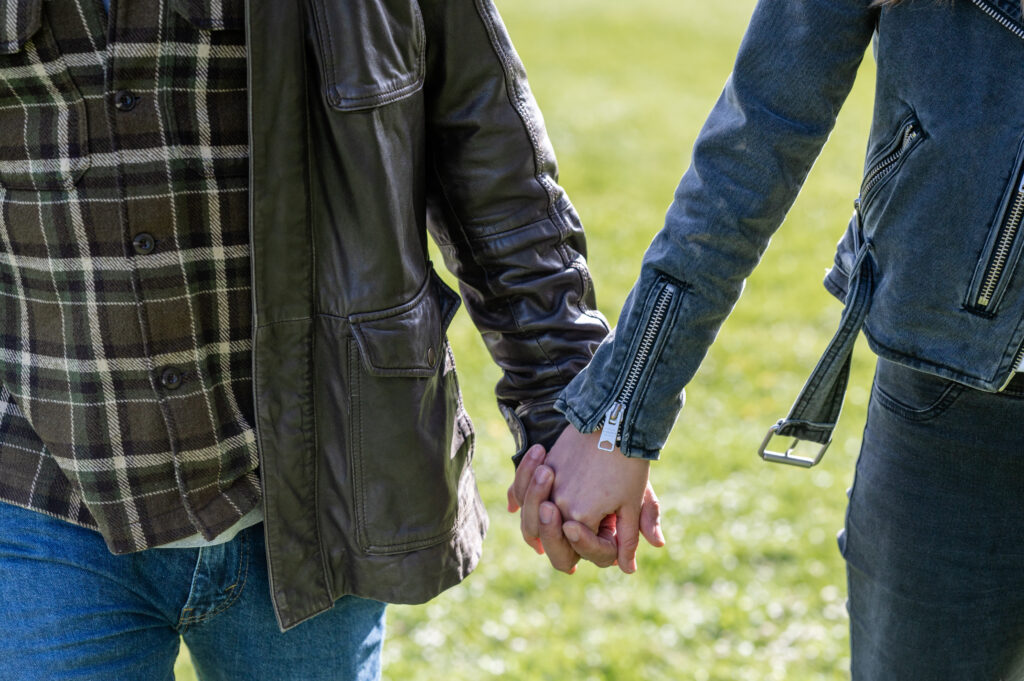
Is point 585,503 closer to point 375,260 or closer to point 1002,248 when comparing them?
point 375,260

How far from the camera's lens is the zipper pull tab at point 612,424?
6.42 ft

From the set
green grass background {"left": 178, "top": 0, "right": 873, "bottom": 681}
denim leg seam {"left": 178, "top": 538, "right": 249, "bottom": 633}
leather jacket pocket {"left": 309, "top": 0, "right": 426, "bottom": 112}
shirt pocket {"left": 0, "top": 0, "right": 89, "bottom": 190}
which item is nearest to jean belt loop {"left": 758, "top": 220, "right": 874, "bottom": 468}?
leather jacket pocket {"left": 309, "top": 0, "right": 426, "bottom": 112}

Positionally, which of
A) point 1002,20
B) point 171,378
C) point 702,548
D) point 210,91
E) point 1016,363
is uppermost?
point 1002,20

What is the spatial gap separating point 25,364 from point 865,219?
1.32 m

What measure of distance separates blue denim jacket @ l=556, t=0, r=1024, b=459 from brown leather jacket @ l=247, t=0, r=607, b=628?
0.28m

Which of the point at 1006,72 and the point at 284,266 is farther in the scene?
the point at 284,266

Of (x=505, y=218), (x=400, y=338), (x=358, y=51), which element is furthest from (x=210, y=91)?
(x=505, y=218)

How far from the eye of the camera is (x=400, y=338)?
184 centimetres

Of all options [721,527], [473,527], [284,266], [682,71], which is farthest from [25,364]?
[682,71]

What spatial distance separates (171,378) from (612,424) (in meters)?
0.75

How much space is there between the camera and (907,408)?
1.76 metres

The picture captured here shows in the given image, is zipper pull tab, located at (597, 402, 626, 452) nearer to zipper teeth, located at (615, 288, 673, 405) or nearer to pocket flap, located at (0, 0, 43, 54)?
zipper teeth, located at (615, 288, 673, 405)

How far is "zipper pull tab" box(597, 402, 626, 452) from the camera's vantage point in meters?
1.96

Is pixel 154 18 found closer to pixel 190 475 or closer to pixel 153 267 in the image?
pixel 153 267
